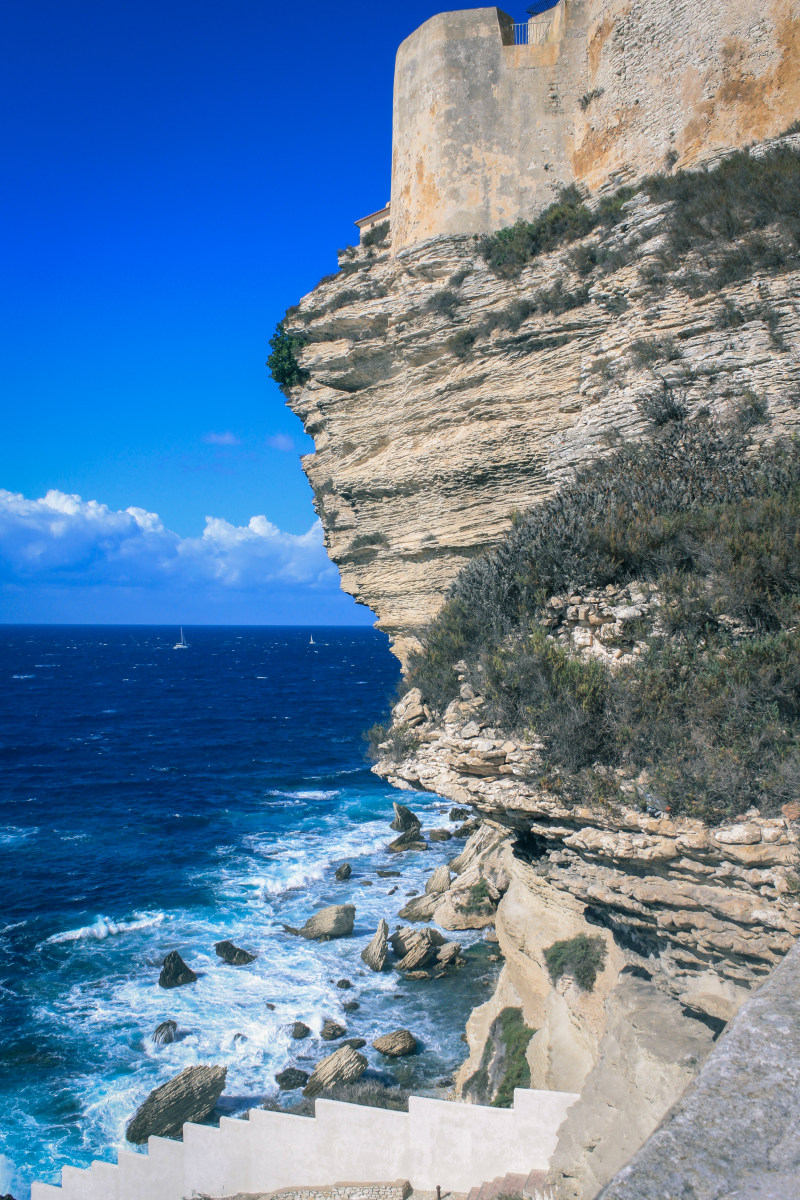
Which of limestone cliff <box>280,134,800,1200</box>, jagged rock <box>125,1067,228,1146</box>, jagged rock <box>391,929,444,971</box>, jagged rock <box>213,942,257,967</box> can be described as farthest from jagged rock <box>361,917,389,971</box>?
jagged rock <box>125,1067,228,1146</box>

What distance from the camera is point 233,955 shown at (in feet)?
60.8

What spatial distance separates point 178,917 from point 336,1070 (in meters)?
9.26

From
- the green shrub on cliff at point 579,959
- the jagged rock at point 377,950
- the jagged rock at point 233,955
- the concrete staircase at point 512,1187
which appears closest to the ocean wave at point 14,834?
the jagged rock at point 233,955

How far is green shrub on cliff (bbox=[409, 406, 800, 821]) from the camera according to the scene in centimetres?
666

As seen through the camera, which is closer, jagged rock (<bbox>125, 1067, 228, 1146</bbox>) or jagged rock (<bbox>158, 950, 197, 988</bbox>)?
jagged rock (<bbox>125, 1067, 228, 1146</bbox>)

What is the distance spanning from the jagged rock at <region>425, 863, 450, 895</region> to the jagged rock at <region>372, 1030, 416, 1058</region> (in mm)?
6222

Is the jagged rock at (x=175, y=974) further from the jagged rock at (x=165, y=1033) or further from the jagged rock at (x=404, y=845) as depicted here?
the jagged rock at (x=404, y=845)

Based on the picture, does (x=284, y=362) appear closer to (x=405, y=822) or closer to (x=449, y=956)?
(x=449, y=956)

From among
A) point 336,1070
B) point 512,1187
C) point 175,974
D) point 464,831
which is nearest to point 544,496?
point 512,1187

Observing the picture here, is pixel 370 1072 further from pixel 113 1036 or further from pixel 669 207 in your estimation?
pixel 669 207

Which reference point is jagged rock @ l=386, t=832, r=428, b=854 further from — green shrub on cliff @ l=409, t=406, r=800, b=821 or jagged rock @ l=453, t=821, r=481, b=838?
green shrub on cliff @ l=409, t=406, r=800, b=821

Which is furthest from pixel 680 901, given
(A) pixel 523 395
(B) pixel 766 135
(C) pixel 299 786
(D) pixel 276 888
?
(C) pixel 299 786

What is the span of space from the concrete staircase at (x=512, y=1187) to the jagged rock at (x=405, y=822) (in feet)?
62.3

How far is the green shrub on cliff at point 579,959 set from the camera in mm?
9086
